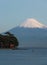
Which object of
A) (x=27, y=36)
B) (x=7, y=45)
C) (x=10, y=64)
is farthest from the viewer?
(x=27, y=36)

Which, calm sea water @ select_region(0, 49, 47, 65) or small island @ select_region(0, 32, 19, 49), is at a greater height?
small island @ select_region(0, 32, 19, 49)

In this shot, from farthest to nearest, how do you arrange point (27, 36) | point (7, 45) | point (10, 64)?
1. point (27, 36)
2. point (7, 45)
3. point (10, 64)

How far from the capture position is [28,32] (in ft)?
331

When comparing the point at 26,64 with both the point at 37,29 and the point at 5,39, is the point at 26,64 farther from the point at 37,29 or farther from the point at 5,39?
the point at 37,29

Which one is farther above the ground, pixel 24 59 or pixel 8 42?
pixel 8 42

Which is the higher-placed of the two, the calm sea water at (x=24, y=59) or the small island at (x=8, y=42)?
the small island at (x=8, y=42)

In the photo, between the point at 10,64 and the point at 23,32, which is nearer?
the point at 10,64

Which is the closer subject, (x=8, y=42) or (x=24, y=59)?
(x=24, y=59)

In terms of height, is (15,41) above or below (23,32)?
below

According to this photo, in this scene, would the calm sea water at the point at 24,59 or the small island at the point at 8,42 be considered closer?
the calm sea water at the point at 24,59

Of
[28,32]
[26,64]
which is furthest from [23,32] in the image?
[26,64]

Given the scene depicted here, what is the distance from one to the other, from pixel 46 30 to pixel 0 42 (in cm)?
3742

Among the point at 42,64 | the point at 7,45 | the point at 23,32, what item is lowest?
the point at 42,64

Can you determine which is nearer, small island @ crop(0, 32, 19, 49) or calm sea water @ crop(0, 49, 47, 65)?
calm sea water @ crop(0, 49, 47, 65)
